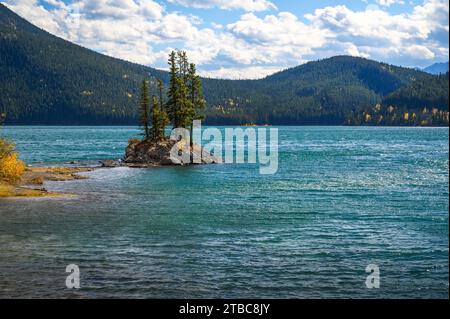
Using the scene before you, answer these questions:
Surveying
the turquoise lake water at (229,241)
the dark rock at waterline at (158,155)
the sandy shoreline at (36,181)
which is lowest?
the turquoise lake water at (229,241)

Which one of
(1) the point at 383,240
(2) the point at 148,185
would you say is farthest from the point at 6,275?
(2) the point at 148,185

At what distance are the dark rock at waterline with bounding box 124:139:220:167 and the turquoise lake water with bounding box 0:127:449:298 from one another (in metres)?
29.9

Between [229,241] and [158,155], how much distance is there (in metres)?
59.4

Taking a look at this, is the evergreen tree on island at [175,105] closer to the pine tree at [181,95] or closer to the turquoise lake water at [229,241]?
the pine tree at [181,95]

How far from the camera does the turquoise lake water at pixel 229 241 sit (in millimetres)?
20391

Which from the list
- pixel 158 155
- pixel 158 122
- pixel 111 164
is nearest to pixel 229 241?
pixel 111 164

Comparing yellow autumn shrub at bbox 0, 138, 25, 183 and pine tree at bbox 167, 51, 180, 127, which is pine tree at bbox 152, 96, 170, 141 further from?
yellow autumn shrub at bbox 0, 138, 25, 183

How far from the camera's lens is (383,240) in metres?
28.7

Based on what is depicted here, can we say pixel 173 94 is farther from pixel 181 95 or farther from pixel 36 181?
pixel 36 181

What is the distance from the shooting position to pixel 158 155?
86500mm

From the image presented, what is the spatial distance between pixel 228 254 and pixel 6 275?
10.2m

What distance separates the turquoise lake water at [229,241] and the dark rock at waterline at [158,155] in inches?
1178

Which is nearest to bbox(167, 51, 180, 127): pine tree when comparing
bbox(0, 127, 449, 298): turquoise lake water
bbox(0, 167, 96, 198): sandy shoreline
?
bbox(0, 167, 96, 198): sandy shoreline

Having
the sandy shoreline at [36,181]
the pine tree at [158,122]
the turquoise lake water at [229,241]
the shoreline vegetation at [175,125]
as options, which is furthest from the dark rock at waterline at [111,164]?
the turquoise lake water at [229,241]
